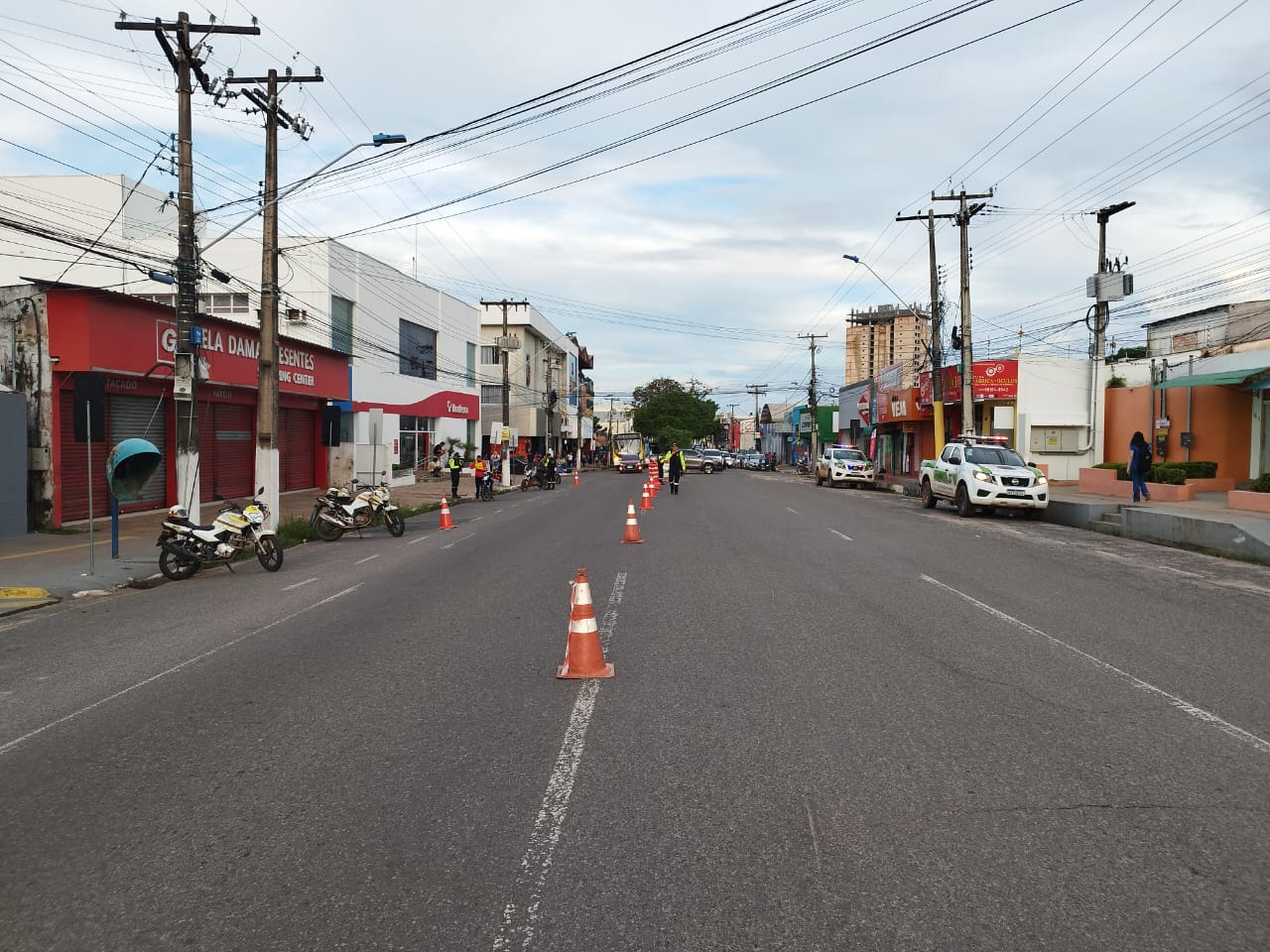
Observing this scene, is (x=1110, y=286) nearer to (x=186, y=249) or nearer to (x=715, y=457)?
(x=186, y=249)

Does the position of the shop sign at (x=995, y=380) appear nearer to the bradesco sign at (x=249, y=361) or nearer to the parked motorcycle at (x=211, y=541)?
the bradesco sign at (x=249, y=361)

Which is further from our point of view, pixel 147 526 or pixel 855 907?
pixel 147 526

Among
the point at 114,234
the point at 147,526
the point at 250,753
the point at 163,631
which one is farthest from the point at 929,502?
the point at 114,234

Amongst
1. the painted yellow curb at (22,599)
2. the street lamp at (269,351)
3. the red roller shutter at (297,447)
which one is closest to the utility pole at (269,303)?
the street lamp at (269,351)

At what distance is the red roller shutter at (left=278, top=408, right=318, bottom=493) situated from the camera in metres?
31.4

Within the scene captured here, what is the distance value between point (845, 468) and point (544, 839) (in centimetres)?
4013

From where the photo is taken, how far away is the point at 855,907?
351 cm

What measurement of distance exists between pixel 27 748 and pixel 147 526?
53.1ft

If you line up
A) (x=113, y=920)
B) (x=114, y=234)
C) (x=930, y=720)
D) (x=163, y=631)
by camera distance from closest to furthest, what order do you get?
(x=113, y=920)
(x=930, y=720)
(x=163, y=631)
(x=114, y=234)

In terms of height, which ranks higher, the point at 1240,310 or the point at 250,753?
the point at 1240,310

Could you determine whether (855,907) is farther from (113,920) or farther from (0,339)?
(0,339)

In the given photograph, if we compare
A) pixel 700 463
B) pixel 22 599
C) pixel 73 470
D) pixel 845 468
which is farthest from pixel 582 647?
pixel 700 463

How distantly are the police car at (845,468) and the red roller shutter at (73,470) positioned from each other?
30337 millimetres

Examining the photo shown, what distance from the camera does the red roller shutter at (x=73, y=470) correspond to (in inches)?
756
